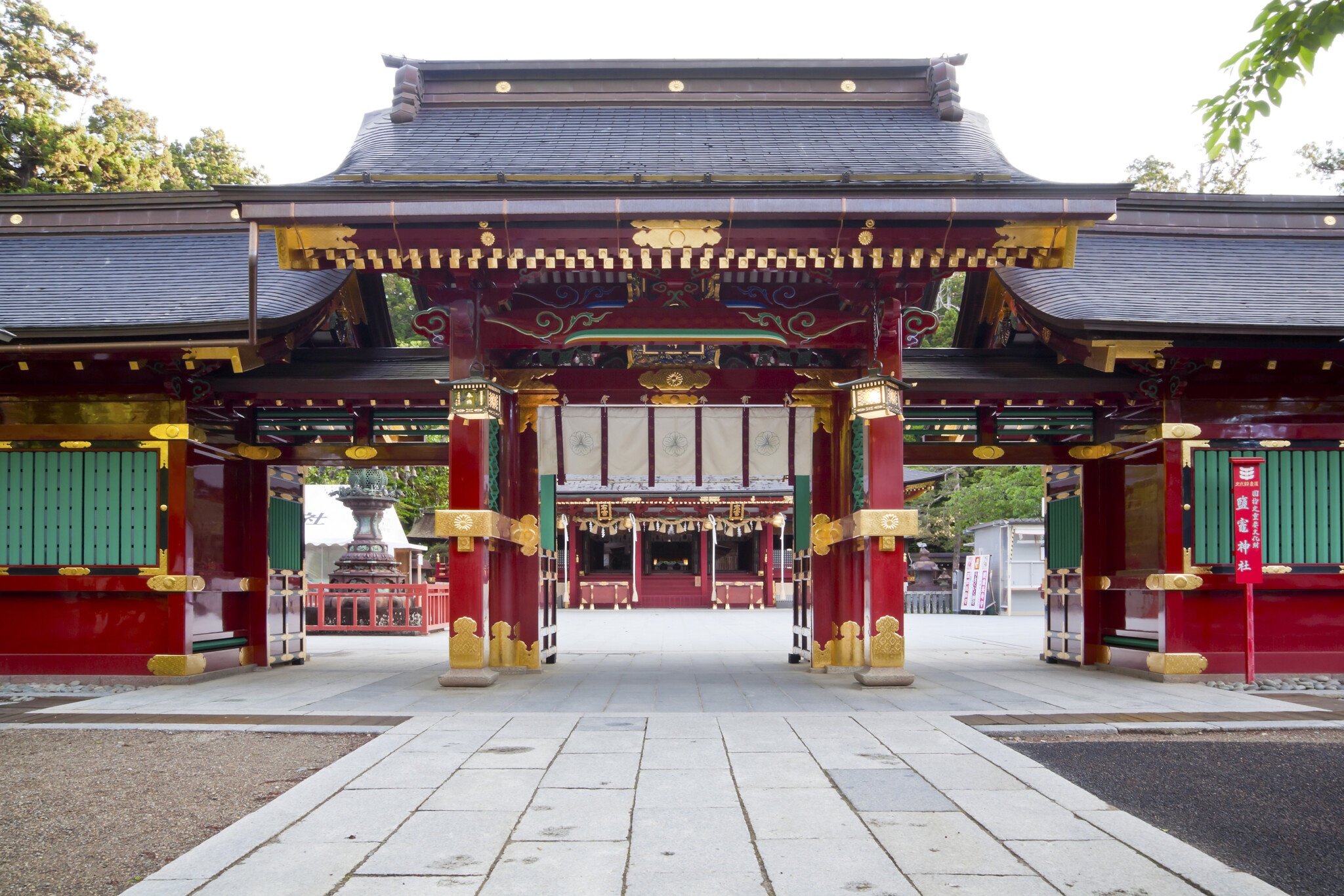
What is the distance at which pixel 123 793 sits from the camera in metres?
4.85

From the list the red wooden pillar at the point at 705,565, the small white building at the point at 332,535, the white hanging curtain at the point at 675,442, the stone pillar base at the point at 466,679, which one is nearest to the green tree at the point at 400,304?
the small white building at the point at 332,535

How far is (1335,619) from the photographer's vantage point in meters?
9.73

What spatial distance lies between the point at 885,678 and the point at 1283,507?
185 inches

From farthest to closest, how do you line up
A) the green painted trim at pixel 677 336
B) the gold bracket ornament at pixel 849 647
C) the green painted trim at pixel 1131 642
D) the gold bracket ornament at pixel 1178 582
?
the gold bracket ornament at pixel 849 647 → the green painted trim at pixel 1131 642 → the gold bracket ornament at pixel 1178 582 → the green painted trim at pixel 677 336

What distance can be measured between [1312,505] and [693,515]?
23.1m

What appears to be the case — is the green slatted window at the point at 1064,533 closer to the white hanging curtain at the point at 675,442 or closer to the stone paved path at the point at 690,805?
the stone paved path at the point at 690,805

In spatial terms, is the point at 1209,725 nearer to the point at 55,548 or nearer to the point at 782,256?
the point at 782,256

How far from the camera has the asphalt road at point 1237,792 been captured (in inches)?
147

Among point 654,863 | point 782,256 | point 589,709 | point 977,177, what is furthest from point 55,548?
point 977,177

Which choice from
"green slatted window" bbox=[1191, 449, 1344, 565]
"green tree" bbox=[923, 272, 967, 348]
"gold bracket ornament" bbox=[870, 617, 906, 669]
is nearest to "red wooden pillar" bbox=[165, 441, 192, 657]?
"gold bracket ornament" bbox=[870, 617, 906, 669]

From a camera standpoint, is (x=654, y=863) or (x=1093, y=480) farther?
(x=1093, y=480)

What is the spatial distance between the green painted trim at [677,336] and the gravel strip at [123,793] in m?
4.54

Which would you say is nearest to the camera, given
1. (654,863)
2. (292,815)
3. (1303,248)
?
(654,863)

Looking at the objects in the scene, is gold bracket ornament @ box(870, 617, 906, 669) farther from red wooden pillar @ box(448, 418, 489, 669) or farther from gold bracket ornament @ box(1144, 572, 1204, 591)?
red wooden pillar @ box(448, 418, 489, 669)
